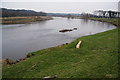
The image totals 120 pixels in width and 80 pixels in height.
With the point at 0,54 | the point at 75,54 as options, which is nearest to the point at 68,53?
the point at 75,54

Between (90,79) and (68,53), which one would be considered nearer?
(90,79)

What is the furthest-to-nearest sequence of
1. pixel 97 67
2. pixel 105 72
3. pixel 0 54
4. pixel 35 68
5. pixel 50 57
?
pixel 0 54, pixel 50 57, pixel 35 68, pixel 97 67, pixel 105 72

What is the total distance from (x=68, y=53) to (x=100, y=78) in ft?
24.3

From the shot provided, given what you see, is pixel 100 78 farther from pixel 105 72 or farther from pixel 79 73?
pixel 79 73

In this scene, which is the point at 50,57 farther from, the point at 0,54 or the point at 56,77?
the point at 0,54

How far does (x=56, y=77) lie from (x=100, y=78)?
320 centimetres

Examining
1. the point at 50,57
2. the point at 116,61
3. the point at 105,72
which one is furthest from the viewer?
the point at 50,57

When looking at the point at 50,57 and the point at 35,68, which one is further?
the point at 50,57

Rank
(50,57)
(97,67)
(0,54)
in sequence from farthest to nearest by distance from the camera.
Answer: (0,54) < (50,57) < (97,67)

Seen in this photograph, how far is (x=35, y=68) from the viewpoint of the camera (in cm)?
1241

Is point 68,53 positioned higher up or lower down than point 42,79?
higher up

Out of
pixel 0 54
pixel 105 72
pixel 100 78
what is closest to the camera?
pixel 100 78

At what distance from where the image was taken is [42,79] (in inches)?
379

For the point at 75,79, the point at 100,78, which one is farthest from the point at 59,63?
the point at 100,78
